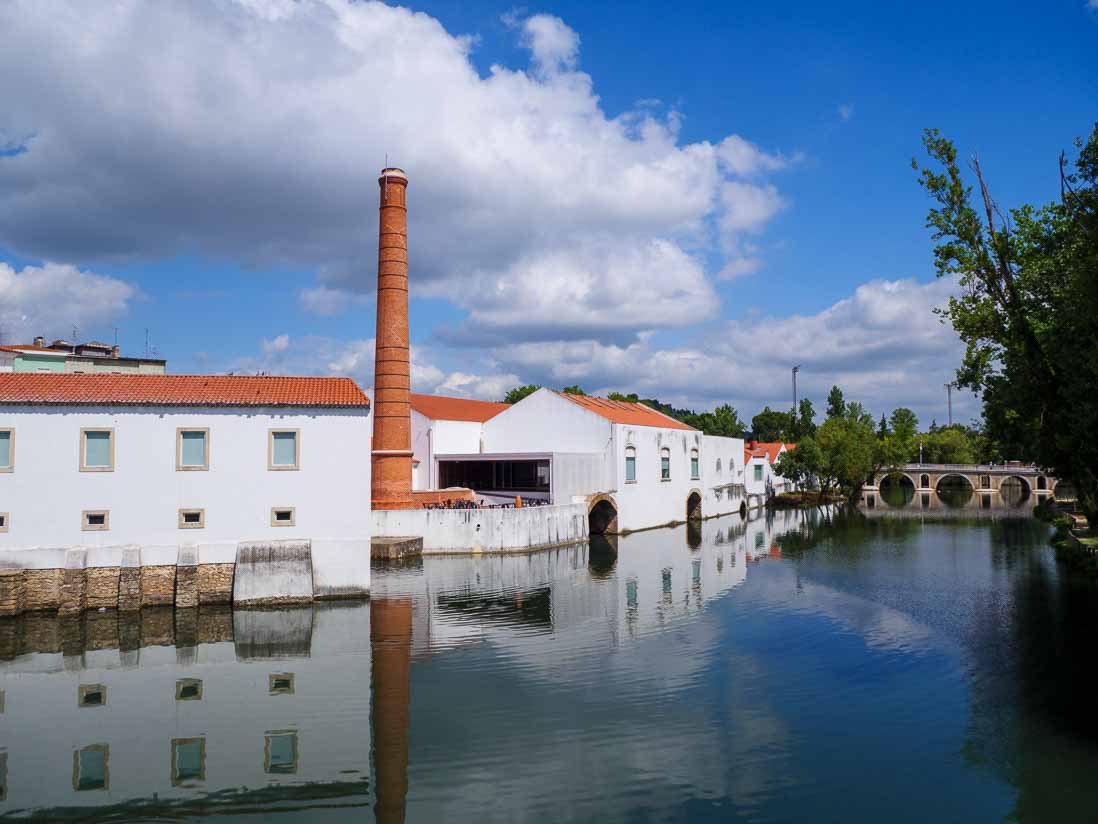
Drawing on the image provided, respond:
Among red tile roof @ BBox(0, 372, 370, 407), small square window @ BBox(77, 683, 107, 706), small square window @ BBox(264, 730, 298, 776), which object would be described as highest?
red tile roof @ BBox(0, 372, 370, 407)

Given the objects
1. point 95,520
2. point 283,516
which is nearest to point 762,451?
point 283,516

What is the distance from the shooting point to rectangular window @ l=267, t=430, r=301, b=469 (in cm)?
2336

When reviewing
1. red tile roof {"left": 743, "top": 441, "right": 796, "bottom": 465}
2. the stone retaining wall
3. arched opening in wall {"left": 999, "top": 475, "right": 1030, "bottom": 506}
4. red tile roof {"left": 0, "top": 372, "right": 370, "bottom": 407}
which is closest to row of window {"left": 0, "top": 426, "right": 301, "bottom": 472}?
red tile roof {"left": 0, "top": 372, "right": 370, "bottom": 407}

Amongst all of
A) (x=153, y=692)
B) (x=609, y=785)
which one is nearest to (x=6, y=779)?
(x=153, y=692)

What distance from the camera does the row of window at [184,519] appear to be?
71.8 ft

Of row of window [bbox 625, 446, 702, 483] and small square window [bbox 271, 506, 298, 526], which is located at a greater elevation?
row of window [bbox 625, 446, 702, 483]

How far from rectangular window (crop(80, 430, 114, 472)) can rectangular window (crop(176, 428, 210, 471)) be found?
Answer: 6.12 feet

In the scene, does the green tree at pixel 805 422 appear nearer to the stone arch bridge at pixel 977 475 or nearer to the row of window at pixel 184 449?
the stone arch bridge at pixel 977 475

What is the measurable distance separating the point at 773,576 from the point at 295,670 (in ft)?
63.4

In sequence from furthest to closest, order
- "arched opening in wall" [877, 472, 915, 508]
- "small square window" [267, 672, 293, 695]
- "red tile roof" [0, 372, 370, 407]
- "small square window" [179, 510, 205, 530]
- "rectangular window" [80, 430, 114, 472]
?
"arched opening in wall" [877, 472, 915, 508]
"small square window" [179, 510, 205, 530]
"red tile roof" [0, 372, 370, 407]
"rectangular window" [80, 430, 114, 472]
"small square window" [267, 672, 293, 695]

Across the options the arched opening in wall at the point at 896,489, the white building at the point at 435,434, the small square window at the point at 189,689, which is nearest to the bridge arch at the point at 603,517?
the white building at the point at 435,434

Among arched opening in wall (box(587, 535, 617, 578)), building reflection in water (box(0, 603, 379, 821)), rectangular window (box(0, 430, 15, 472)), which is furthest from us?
arched opening in wall (box(587, 535, 617, 578))

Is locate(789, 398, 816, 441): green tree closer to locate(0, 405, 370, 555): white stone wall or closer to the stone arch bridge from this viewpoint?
the stone arch bridge

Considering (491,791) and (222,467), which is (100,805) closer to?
(491,791)
